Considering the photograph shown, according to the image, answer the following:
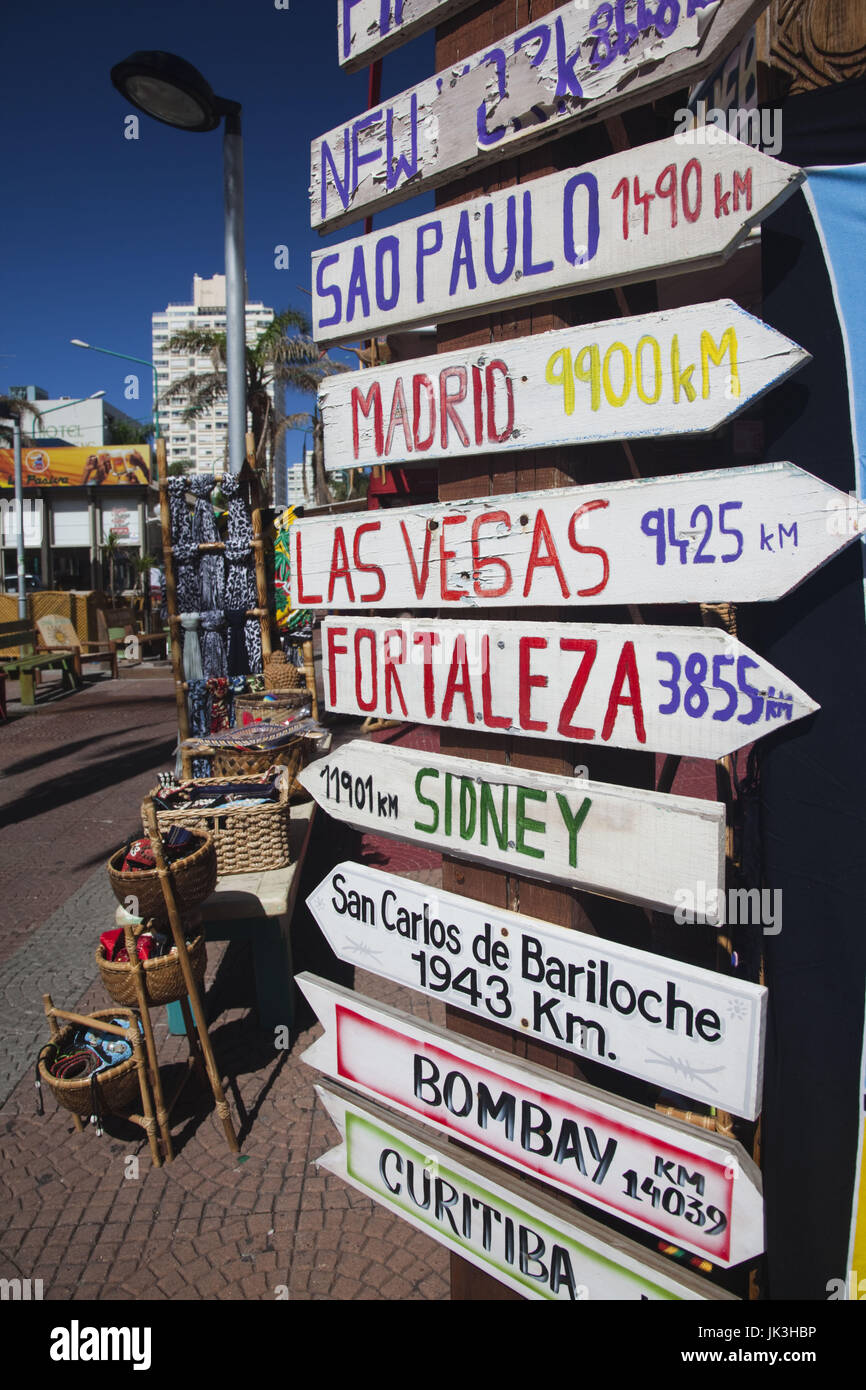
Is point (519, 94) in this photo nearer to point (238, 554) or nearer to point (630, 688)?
point (630, 688)

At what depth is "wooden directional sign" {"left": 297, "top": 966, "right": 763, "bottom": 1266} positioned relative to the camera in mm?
1354

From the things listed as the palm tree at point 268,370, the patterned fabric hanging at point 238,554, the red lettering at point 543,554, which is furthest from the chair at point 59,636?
the red lettering at point 543,554

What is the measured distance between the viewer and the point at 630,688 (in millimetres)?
1414

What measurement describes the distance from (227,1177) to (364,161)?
3343mm

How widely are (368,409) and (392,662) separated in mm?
525

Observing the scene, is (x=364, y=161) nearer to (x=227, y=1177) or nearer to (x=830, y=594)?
(x=830, y=594)

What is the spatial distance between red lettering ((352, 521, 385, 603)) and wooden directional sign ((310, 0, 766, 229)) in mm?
636

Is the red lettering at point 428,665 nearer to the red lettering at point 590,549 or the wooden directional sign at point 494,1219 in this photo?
the red lettering at point 590,549

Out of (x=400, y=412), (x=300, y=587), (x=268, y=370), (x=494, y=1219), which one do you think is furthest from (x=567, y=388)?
(x=268, y=370)

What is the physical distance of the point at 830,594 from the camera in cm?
159

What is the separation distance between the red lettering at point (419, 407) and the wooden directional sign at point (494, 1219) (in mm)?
1406
